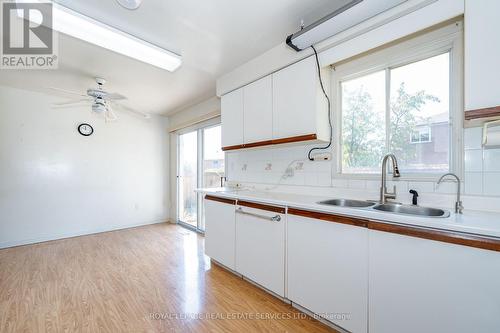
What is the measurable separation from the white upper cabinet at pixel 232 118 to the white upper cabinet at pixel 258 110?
9 centimetres

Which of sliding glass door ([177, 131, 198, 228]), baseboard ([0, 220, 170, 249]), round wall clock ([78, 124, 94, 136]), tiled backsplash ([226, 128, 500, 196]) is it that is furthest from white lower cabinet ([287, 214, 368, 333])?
round wall clock ([78, 124, 94, 136])

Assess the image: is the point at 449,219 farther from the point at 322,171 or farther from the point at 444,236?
the point at 322,171

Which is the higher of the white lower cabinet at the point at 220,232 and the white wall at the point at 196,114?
the white wall at the point at 196,114

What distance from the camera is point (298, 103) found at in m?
2.03

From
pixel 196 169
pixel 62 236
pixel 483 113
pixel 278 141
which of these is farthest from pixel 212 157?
pixel 483 113

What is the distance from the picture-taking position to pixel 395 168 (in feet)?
5.09

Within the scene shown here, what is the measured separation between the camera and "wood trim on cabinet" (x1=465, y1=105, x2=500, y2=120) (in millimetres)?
1138

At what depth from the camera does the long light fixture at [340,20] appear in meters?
1.45

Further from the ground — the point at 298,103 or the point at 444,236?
the point at 298,103

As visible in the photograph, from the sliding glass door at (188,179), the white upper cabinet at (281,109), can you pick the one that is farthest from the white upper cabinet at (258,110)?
the sliding glass door at (188,179)

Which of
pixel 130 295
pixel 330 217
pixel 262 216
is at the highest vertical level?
pixel 330 217

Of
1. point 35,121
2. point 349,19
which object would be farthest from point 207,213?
point 35,121

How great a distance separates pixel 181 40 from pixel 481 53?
231 centimetres

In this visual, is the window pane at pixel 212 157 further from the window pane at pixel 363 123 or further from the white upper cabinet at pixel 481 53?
the white upper cabinet at pixel 481 53
